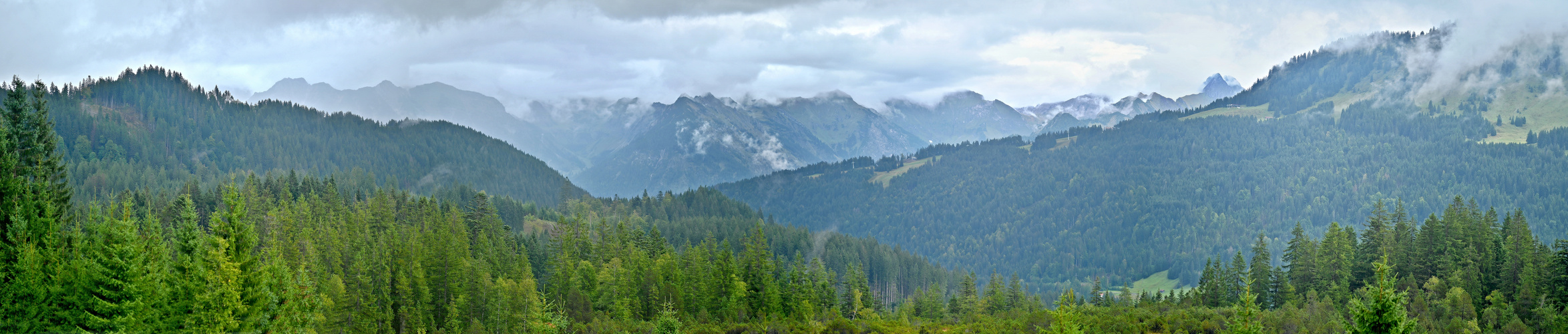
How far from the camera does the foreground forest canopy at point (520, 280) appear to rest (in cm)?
3856

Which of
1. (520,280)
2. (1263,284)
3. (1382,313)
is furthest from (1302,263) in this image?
(520,280)

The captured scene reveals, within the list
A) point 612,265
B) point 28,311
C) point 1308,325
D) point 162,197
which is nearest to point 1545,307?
point 1308,325

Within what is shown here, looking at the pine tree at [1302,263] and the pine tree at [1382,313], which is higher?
the pine tree at [1382,313]

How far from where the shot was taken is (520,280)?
300 feet

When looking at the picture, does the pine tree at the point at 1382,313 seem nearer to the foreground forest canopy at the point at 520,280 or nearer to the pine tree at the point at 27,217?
the foreground forest canopy at the point at 520,280

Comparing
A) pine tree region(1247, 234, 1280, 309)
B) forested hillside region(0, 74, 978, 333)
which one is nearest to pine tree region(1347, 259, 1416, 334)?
forested hillside region(0, 74, 978, 333)

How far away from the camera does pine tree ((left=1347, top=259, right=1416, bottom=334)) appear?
2842 cm

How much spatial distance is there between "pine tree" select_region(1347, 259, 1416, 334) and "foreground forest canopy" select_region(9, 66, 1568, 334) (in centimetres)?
7

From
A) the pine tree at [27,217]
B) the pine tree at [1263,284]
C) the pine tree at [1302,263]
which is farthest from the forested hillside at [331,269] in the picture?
the pine tree at [1302,263]

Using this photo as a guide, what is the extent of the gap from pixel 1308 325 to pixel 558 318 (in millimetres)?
60827

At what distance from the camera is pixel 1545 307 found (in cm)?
6297

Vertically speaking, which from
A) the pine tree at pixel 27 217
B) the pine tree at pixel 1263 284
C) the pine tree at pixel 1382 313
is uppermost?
the pine tree at pixel 27 217

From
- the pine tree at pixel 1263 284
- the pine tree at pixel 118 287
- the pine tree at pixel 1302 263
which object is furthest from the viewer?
the pine tree at pixel 1263 284

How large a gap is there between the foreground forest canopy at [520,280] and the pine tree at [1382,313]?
7cm
